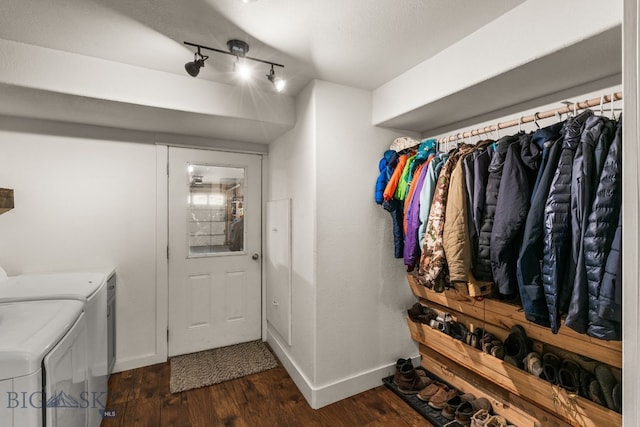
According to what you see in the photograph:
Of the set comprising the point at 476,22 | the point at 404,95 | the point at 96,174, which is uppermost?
the point at 476,22

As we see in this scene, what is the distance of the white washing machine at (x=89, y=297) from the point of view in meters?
1.54

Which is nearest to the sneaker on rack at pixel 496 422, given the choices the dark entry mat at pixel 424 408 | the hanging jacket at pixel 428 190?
the dark entry mat at pixel 424 408

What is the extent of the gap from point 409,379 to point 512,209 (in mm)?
1511

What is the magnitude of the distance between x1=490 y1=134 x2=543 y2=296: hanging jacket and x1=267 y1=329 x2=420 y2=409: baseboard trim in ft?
4.34

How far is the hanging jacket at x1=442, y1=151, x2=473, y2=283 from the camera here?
157 centimetres

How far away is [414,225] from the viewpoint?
1.89 metres

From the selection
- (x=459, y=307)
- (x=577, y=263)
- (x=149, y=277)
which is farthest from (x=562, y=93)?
(x=149, y=277)

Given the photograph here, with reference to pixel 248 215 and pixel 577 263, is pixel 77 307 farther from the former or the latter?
pixel 577 263

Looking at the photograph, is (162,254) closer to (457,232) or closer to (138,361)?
(138,361)

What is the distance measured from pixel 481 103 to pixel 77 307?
245cm

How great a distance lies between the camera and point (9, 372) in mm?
923

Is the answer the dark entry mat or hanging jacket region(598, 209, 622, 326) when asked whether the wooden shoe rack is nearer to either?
the dark entry mat

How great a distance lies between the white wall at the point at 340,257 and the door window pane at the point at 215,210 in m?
0.82

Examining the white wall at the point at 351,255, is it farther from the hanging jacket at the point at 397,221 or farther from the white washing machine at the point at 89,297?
the white washing machine at the point at 89,297
